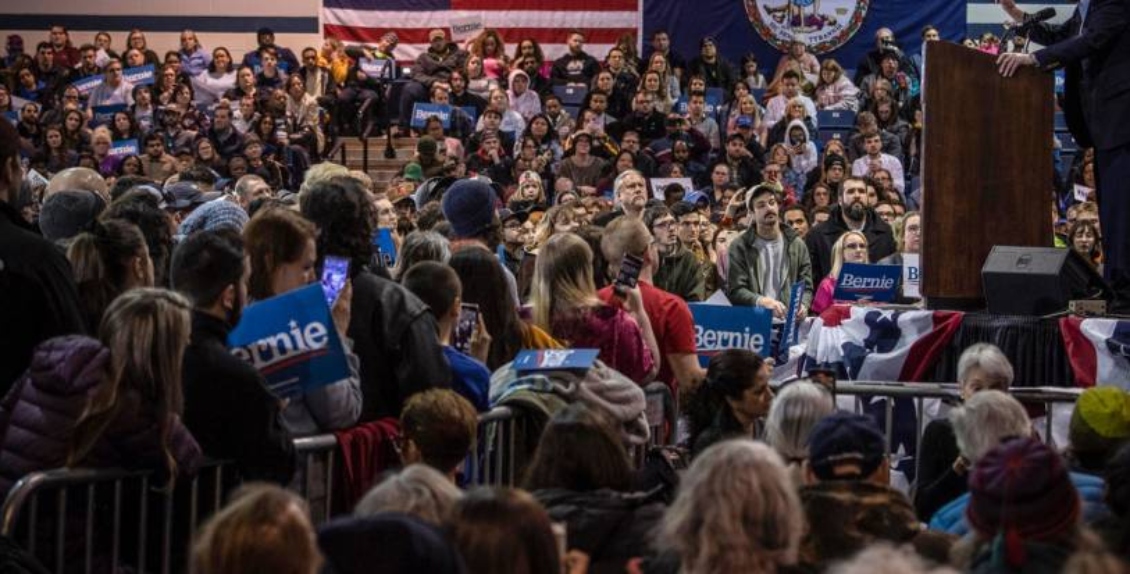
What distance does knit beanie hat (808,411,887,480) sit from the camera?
15.1ft

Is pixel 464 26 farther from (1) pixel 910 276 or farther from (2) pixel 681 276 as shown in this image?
(1) pixel 910 276

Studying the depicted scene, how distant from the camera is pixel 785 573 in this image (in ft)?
13.0

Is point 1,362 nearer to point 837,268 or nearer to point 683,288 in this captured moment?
point 683,288

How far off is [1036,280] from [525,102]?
1388cm

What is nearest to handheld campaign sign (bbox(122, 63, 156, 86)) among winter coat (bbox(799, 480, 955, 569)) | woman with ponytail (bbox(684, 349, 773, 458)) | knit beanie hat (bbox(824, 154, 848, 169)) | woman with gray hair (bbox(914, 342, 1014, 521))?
knit beanie hat (bbox(824, 154, 848, 169))

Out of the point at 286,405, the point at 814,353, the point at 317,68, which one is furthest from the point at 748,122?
the point at 286,405

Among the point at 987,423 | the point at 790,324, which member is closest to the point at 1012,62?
the point at 790,324

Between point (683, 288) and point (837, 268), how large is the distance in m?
1.03

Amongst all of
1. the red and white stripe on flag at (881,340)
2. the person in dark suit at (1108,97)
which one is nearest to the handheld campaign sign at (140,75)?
the red and white stripe on flag at (881,340)

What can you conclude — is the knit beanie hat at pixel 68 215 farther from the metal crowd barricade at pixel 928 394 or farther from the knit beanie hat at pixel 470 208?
the metal crowd barricade at pixel 928 394

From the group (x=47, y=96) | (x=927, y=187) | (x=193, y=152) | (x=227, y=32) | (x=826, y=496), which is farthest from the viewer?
(x=227, y=32)

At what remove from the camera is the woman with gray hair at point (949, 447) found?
19.1 ft

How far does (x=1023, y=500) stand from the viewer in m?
3.83

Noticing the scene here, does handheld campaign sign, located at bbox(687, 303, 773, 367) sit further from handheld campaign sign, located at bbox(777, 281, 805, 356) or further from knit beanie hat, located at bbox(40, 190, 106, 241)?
knit beanie hat, located at bbox(40, 190, 106, 241)
